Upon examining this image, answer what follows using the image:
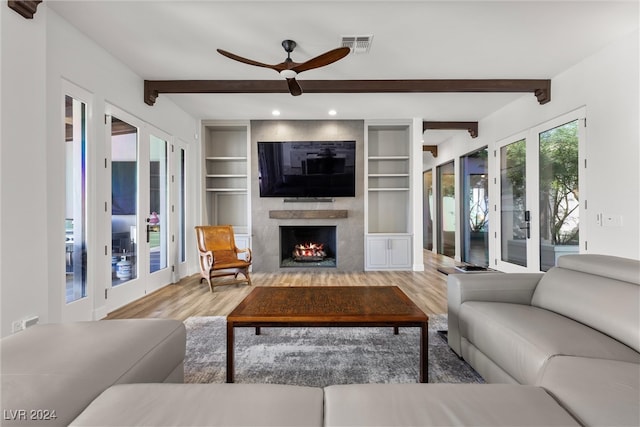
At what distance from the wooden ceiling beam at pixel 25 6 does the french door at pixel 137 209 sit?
3.85 ft

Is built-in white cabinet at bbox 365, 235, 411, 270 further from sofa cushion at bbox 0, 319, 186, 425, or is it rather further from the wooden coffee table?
sofa cushion at bbox 0, 319, 186, 425

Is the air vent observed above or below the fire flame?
above

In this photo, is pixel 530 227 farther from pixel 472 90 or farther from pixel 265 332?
pixel 265 332

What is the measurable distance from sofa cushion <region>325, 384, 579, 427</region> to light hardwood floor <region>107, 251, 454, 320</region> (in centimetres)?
242

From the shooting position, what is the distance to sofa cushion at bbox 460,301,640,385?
4.56ft

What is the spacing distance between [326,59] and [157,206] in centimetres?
317

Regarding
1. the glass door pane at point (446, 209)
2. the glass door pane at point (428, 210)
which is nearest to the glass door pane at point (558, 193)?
the glass door pane at point (446, 209)

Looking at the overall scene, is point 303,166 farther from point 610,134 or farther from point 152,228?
point 610,134

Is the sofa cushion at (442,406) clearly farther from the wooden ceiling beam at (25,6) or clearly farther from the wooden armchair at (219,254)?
the wooden armchair at (219,254)

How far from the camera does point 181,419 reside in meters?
0.85

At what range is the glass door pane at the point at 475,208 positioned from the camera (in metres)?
5.91

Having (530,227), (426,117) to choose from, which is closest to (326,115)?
(426,117)

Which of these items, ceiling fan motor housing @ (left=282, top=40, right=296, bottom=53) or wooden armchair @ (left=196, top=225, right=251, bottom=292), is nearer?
ceiling fan motor housing @ (left=282, top=40, right=296, bottom=53)

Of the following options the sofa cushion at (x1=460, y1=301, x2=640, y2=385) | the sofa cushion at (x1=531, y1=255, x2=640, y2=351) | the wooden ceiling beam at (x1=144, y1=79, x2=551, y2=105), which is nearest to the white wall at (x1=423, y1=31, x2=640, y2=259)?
the wooden ceiling beam at (x1=144, y1=79, x2=551, y2=105)
